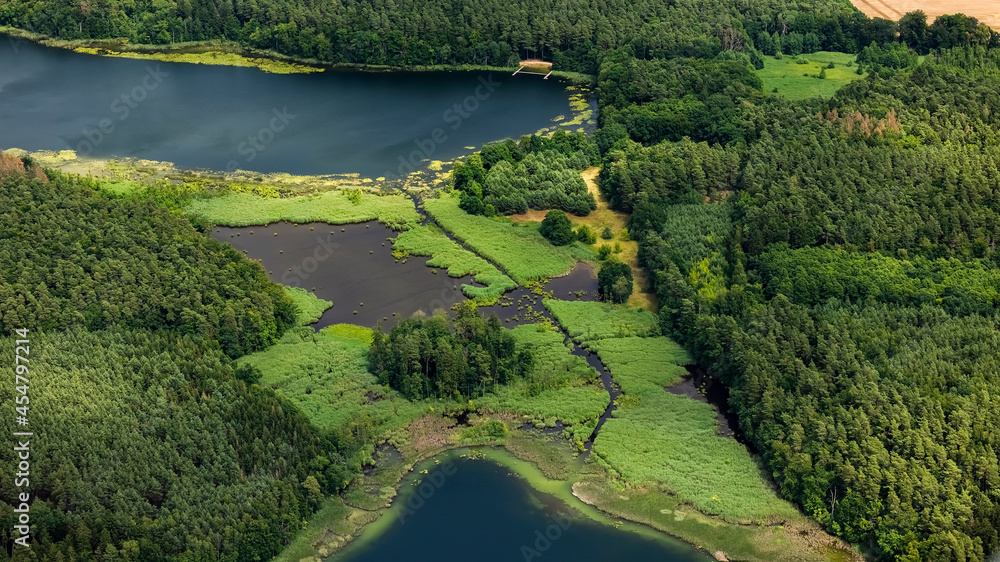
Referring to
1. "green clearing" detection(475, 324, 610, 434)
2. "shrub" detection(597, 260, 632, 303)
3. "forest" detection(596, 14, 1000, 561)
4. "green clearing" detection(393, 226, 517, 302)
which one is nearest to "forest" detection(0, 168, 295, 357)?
"green clearing" detection(393, 226, 517, 302)

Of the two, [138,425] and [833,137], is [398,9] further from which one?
[138,425]

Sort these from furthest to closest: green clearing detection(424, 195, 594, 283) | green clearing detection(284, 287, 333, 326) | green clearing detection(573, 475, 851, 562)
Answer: green clearing detection(424, 195, 594, 283)
green clearing detection(284, 287, 333, 326)
green clearing detection(573, 475, 851, 562)

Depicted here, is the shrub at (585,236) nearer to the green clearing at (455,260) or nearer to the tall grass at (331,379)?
the green clearing at (455,260)

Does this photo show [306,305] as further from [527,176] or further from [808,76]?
[808,76]

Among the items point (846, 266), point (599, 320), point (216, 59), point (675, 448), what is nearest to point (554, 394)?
point (675, 448)

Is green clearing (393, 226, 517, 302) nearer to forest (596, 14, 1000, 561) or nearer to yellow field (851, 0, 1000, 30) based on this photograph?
forest (596, 14, 1000, 561)

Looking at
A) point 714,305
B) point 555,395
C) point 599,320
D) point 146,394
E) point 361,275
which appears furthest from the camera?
point 361,275

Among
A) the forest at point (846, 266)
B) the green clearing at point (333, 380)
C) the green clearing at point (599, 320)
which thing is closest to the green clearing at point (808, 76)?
the forest at point (846, 266)
